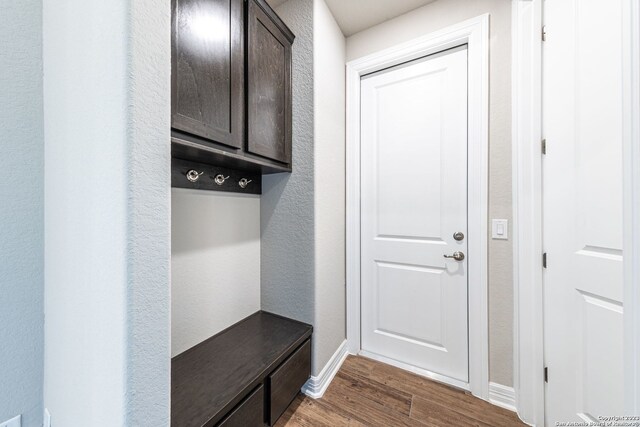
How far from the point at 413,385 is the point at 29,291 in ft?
6.52

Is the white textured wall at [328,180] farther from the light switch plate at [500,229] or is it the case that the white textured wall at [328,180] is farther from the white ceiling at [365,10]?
the light switch plate at [500,229]

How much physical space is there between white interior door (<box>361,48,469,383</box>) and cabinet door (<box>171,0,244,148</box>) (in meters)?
1.06

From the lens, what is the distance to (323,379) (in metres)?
1.52

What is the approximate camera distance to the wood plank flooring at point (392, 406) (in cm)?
128

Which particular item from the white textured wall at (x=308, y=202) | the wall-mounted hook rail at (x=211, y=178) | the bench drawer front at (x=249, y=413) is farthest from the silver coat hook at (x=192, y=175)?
the bench drawer front at (x=249, y=413)

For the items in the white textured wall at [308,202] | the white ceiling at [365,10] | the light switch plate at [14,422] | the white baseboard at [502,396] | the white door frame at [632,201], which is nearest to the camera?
the white door frame at [632,201]

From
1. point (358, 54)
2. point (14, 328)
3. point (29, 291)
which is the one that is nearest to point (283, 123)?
point (358, 54)

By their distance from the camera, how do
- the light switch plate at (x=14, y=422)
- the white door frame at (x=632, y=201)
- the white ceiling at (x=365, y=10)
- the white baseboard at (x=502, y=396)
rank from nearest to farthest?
1. the white door frame at (x=632, y=201)
2. the light switch plate at (x=14, y=422)
3. the white baseboard at (x=502, y=396)
4. the white ceiling at (x=365, y=10)

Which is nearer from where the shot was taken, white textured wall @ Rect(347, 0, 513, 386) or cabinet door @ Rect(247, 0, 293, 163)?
cabinet door @ Rect(247, 0, 293, 163)

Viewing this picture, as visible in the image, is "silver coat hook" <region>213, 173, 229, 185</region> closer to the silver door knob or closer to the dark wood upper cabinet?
the dark wood upper cabinet

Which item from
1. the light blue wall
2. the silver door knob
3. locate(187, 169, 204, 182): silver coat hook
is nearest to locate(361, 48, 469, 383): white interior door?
the silver door knob

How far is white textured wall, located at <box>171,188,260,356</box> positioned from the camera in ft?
3.85

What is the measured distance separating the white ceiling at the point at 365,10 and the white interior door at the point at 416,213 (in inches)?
13.9

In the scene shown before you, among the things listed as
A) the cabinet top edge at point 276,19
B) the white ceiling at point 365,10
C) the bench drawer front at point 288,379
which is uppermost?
the white ceiling at point 365,10
